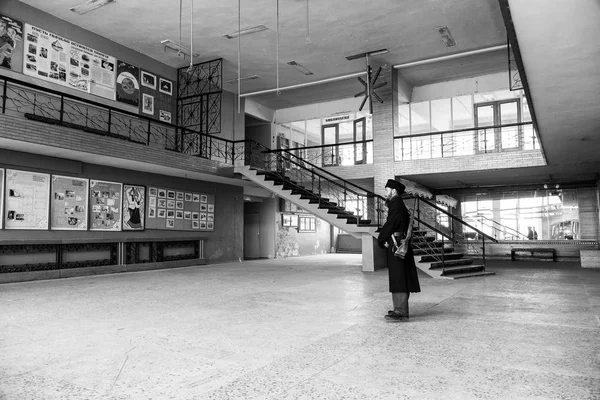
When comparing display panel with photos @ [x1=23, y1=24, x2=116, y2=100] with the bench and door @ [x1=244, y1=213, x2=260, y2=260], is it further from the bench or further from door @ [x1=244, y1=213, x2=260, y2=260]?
the bench

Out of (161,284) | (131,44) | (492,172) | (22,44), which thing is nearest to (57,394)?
(161,284)

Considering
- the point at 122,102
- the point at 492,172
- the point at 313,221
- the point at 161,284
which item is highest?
the point at 122,102

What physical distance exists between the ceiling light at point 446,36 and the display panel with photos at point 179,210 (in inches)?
341

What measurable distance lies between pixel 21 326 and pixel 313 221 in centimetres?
1625

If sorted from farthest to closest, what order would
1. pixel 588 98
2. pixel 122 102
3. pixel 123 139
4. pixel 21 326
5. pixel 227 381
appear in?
pixel 122 102
pixel 123 139
pixel 588 98
pixel 21 326
pixel 227 381

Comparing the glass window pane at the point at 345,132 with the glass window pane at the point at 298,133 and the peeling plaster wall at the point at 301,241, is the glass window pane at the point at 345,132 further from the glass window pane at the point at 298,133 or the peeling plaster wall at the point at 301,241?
the peeling plaster wall at the point at 301,241

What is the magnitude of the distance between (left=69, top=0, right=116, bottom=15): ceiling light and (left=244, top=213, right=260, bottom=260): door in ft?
33.2

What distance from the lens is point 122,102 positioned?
12078 mm

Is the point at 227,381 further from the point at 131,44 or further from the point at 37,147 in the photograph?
the point at 131,44

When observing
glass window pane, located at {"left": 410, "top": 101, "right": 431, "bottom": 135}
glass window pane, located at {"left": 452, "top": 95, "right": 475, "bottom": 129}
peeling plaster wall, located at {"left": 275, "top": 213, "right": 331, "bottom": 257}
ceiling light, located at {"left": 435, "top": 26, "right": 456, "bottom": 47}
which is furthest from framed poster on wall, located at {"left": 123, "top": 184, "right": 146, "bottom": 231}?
glass window pane, located at {"left": 452, "top": 95, "right": 475, "bottom": 129}

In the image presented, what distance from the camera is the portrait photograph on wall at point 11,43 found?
31.0ft

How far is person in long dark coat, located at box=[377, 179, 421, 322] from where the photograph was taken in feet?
16.0

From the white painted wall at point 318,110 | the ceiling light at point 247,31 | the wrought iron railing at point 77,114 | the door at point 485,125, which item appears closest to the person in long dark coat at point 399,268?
the wrought iron railing at point 77,114

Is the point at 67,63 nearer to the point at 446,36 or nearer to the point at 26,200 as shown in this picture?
the point at 26,200
